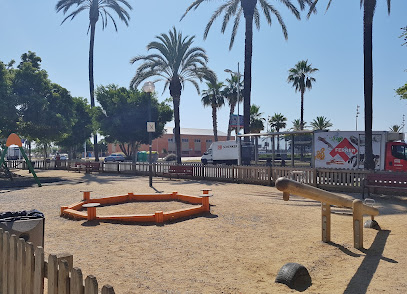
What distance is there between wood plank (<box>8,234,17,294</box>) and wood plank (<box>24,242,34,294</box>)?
9.9 inches

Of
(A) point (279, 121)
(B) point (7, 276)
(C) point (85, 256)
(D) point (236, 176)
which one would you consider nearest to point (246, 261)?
(C) point (85, 256)

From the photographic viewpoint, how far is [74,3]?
3628 cm

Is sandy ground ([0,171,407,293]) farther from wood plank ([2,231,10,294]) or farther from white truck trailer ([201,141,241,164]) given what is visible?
white truck trailer ([201,141,241,164])

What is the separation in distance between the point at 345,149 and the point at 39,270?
21.1 metres

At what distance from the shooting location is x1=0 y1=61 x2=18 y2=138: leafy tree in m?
21.4

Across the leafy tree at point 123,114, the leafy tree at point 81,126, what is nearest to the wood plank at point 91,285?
the leafy tree at point 123,114

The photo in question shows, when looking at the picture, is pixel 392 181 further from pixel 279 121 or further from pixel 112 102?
pixel 279 121

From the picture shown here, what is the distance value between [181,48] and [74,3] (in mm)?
15192

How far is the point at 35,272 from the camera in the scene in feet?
9.29

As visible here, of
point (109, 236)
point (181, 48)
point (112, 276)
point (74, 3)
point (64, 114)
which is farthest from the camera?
point (74, 3)

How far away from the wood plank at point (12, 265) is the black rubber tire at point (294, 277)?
3148 mm

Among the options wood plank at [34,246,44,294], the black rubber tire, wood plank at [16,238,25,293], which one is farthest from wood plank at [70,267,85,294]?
the black rubber tire

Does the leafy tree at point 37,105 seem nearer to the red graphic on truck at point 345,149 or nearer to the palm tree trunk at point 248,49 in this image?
the palm tree trunk at point 248,49

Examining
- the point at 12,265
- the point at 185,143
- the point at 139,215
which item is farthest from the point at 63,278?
the point at 185,143
